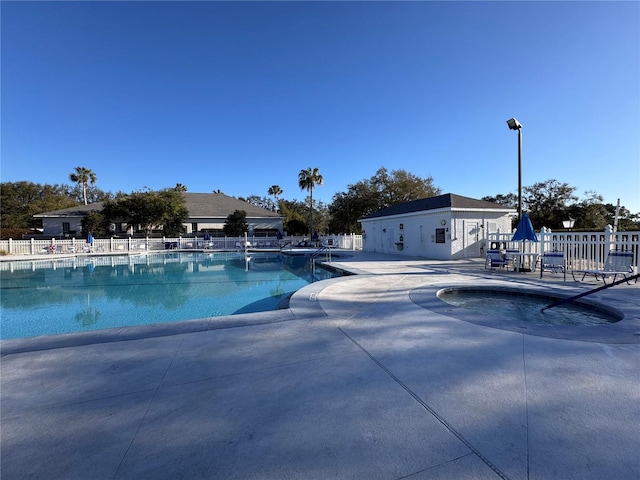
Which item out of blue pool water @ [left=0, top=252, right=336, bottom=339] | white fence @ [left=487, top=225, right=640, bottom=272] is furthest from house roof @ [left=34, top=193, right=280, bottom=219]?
white fence @ [left=487, top=225, right=640, bottom=272]

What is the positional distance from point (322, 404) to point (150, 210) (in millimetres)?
31640

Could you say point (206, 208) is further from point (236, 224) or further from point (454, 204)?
point (454, 204)

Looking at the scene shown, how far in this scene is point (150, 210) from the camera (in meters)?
28.8

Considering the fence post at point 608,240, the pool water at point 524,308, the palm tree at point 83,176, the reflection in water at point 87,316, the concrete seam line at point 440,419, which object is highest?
the palm tree at point 83,176

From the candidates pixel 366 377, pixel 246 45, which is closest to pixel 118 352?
pixel 366 377

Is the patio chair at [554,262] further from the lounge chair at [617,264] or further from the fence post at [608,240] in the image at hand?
the fence post at [608,240]

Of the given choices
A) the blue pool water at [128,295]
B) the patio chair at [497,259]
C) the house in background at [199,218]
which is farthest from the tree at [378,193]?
the patio chair at [497,259]

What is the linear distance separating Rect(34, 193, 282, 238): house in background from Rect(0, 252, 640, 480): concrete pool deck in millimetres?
30760

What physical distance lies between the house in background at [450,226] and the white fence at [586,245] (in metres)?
2.75

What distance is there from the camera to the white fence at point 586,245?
872 cm

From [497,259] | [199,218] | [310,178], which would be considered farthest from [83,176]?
[497,259]

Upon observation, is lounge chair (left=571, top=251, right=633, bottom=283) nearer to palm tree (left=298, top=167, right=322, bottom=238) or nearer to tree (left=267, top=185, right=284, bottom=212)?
palm tree (left=298, top=167, right=322, bottom=238)

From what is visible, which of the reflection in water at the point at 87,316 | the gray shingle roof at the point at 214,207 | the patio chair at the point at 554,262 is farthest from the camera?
the gray shingle roof at the point at 214,207

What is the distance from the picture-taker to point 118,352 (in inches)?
139
